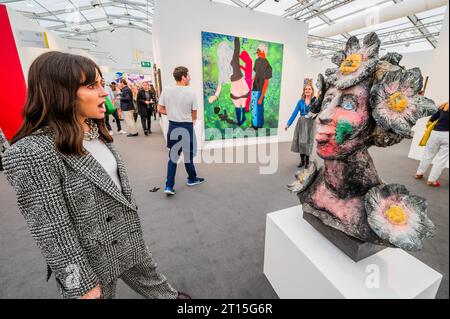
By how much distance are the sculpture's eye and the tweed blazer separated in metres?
1.05

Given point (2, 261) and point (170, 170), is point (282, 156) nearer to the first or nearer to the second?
point (170, 170)

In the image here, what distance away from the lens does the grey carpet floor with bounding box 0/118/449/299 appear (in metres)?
1.55

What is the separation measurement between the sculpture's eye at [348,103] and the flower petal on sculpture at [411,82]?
161 mm

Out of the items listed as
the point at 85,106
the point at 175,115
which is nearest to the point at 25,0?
the point at 175,115

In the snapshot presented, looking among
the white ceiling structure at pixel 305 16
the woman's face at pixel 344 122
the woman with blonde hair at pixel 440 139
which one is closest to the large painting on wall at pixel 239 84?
the white ceiling structure at pixel 305 16

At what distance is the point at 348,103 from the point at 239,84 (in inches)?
171

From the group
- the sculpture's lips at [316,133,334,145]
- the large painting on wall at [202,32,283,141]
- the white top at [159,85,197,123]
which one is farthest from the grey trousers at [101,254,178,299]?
the large painting on wall at [202,32,283,141]

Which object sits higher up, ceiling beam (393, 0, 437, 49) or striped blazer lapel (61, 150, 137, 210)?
ceiling beam (393, 0, 437, 49)

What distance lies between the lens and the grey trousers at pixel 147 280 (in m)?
1.18

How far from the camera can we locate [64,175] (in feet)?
2.46

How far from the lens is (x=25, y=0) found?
843cm

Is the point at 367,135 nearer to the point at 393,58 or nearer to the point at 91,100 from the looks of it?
the point at 393,58

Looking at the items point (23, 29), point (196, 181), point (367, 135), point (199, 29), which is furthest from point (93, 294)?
point (23, 29)

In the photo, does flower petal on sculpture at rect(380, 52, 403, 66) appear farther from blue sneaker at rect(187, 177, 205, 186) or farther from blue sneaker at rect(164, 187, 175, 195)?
blue sneaker at rect(187, 177, 205, 186)
